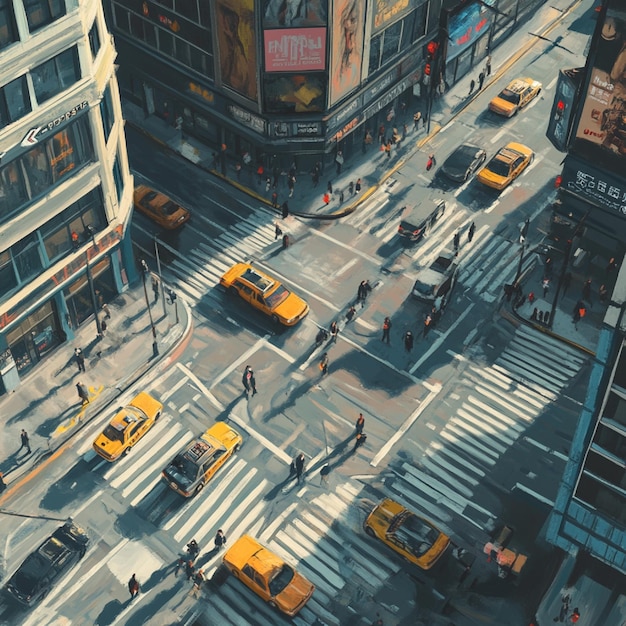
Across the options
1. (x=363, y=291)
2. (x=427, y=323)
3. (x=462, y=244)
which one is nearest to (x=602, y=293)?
(x=462, y=244)

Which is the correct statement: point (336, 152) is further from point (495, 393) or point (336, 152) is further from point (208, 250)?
point (495, 393)

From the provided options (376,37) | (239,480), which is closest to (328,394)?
(239,480)

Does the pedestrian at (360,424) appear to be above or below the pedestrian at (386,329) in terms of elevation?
below

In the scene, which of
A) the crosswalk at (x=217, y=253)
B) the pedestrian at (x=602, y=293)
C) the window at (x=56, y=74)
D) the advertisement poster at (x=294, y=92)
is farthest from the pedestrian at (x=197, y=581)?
the advertisement poster at (x=294, y=92)

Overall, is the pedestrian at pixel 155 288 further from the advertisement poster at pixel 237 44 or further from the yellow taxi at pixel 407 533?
the yellow taxi at pixel 407 533

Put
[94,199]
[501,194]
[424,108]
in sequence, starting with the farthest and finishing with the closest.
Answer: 1. [424,108]
2. [501,194]
3. [94,199]

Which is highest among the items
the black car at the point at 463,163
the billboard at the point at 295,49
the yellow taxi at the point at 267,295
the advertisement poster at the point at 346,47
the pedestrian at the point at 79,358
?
the black car at the point at 463,163
